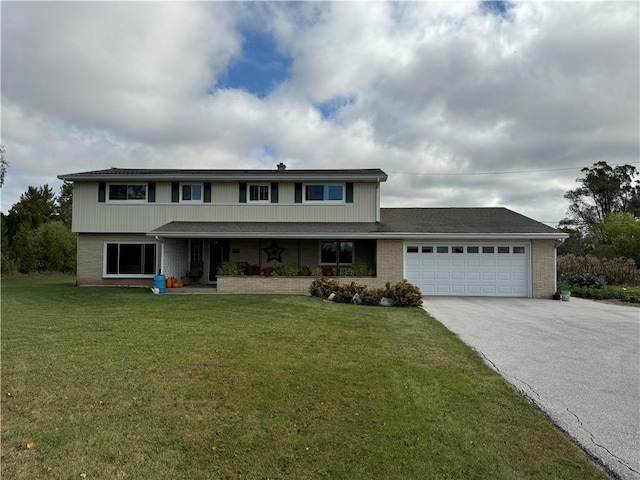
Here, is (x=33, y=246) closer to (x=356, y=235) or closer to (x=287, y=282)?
(x=287, y=282)

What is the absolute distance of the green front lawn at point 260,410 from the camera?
3.25m

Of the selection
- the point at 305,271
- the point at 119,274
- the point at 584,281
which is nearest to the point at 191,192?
the point at 119,274

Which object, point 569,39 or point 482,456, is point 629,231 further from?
point 482,456

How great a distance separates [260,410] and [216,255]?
1555 cm

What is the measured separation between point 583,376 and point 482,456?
3598 mm

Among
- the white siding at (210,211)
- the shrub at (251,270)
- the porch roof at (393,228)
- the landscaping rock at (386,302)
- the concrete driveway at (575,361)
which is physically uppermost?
the white siding at (210,211)

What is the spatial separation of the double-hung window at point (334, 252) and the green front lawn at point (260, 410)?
1061 centimetres

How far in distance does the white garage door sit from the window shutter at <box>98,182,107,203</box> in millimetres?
14175

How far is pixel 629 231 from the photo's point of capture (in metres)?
28.1

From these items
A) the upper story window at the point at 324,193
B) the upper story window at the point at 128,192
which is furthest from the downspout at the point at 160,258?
the upper story window at the point at 324,193

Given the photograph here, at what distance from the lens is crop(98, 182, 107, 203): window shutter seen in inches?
736

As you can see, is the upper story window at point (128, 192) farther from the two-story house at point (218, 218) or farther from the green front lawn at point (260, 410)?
the green front lawn at point (260, 410)

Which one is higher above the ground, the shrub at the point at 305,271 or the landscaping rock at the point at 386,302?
the shrub at the point at 305,271

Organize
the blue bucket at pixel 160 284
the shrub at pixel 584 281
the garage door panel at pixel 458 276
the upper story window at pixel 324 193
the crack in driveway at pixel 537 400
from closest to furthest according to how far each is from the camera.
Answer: the crack in driveway at pixel 537 400 → the blue bucket at pixel 160 284 → the garage door panel at pixel 458 276 → the shrub at pixel 584 281 → the upper story window at pixel 324 193
